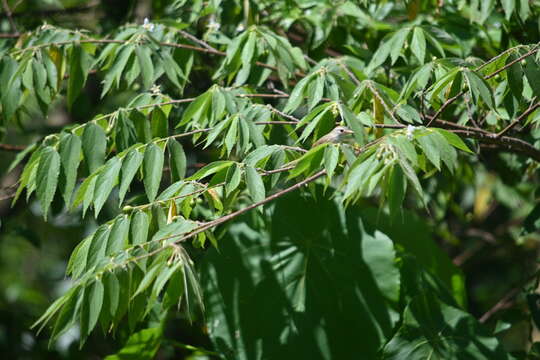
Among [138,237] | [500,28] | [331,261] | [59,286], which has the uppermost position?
[500,28]

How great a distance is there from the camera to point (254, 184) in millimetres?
1479

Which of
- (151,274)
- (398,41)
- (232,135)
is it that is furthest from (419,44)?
(151,274)

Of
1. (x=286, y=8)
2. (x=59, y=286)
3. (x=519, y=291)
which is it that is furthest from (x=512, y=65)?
(x=59, y=286)

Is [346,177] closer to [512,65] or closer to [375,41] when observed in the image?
[512,65]

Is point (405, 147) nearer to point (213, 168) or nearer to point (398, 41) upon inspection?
point (213, 168)

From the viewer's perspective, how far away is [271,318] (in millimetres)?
2297

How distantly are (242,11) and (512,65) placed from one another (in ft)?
4.11

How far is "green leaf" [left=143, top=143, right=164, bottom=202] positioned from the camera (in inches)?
63.9

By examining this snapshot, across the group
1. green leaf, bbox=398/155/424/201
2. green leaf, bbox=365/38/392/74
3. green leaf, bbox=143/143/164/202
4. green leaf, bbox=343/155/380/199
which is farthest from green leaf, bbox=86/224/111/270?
green leaf, bbox=365/38/392/74

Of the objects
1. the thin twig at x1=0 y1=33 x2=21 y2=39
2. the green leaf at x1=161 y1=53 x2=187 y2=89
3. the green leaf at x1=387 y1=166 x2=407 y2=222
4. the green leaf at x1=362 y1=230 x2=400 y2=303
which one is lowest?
the green leaf at x1=362 y1=230 x2=400 y2=303

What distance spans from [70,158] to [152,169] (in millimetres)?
274

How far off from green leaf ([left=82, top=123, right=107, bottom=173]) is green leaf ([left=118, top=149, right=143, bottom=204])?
0.19 metres

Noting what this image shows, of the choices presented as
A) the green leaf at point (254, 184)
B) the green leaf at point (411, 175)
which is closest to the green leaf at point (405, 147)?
the green leaf at point (411, 175)

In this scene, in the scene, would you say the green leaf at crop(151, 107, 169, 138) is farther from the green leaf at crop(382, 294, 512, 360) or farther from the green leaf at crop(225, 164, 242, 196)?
the green leaf at crop(382, 294, 512, 360)
